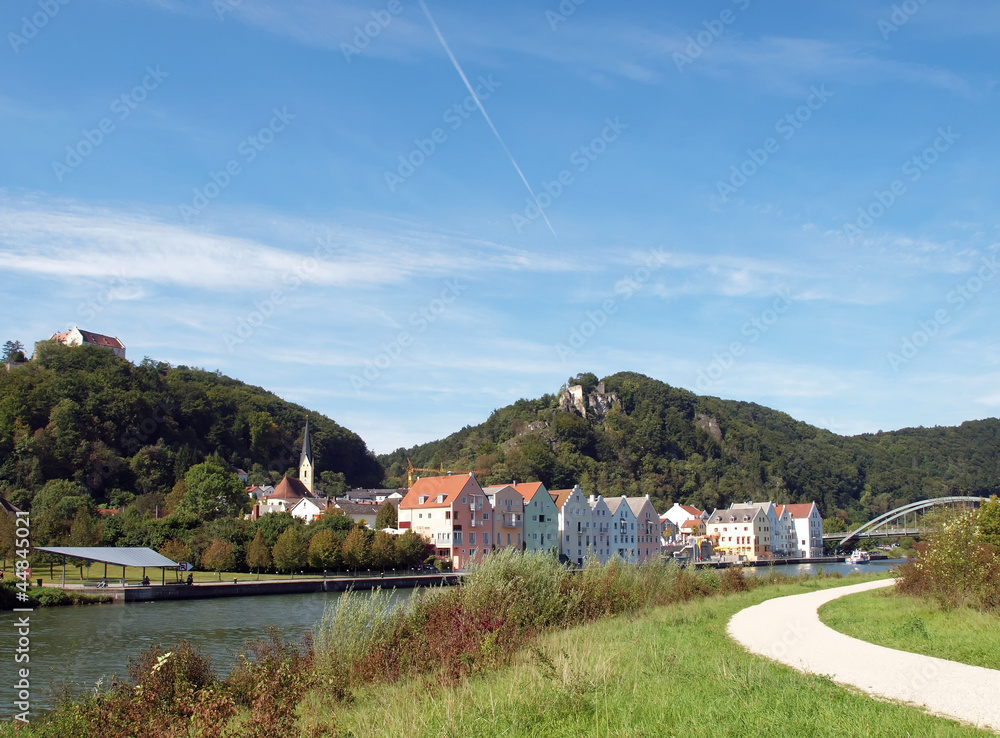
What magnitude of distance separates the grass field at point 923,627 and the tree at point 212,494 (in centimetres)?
5411

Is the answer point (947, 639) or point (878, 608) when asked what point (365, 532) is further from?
point (947, 639)

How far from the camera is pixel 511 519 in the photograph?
7631cm

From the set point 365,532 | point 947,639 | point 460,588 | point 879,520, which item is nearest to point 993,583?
point 947,639

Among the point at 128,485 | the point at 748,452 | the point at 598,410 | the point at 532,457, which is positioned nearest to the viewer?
the point at 128,485

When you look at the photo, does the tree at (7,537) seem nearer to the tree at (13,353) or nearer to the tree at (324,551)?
the tree at (324,551)

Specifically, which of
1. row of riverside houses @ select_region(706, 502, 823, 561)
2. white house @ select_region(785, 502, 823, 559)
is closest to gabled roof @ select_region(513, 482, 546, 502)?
row of riverside houses @ select_region(706, 502, 823, 561)

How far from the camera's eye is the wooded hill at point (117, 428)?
9362 cm

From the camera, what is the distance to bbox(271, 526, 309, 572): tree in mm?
55656

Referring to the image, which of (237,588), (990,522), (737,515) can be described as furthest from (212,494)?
(737,515)

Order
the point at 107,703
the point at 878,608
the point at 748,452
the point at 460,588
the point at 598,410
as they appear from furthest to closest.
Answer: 1. the point at 598,410
2. the point at 748,452
3. the point at 878,608
4. the point at 460,588
5. the point at 107,703

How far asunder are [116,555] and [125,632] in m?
18.6

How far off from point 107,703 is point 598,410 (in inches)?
6552

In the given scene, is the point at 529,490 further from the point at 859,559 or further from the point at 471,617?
the point at 471,617

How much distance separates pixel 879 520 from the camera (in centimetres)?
12206
